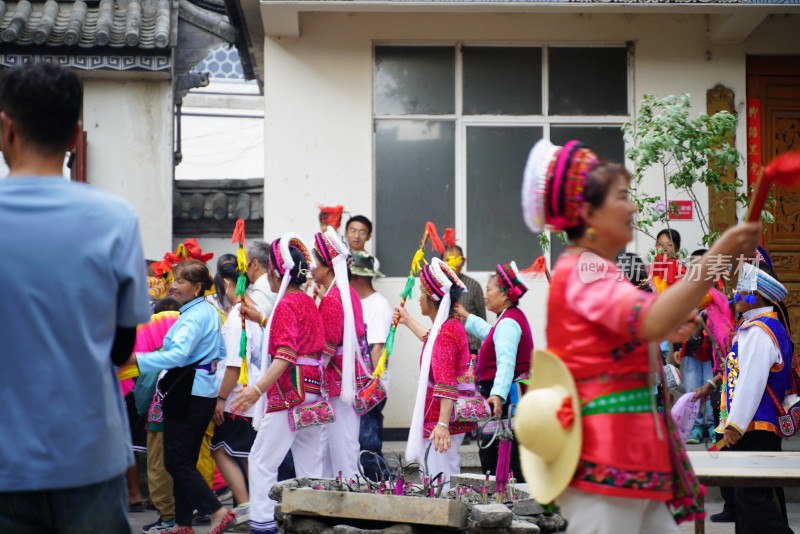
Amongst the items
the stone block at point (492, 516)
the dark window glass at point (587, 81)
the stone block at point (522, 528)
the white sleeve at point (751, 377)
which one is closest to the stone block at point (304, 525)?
the stone block at point (492, 516)

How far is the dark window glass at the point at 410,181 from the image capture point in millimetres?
10773

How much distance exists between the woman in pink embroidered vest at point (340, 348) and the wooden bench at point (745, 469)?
8.66 ft

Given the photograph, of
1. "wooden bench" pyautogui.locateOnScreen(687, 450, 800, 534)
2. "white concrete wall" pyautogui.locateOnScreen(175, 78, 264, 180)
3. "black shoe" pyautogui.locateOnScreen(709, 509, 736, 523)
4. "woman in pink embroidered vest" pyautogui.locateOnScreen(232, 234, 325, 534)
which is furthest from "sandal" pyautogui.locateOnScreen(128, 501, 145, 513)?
"white concrete wall" pyautogui.locateOnScreen(175, 78, 264, 180)

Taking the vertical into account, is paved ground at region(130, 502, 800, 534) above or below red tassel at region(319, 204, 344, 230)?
below

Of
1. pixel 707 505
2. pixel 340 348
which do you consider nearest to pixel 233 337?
pixel 340 348

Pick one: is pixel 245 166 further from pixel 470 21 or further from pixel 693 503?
pixel 693 503

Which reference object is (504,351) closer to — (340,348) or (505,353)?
(505,353)

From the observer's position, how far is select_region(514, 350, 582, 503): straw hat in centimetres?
345

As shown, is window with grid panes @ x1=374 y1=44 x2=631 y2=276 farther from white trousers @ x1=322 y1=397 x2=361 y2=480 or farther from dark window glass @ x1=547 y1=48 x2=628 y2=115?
white trousers @ x1=322 y1=397 x2=361 y2=480

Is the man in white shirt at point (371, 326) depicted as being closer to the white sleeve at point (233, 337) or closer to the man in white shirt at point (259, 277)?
the man in white shirt at point (259, 277)

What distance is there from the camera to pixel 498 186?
10.9 metres

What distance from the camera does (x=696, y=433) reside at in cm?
970

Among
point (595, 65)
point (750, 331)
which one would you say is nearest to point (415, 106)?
point (595, 65)

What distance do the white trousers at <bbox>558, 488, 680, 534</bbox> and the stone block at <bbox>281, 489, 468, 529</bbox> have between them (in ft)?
8.31
